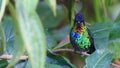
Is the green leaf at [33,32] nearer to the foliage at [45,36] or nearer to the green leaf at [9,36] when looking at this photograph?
the foliage at [45,36]

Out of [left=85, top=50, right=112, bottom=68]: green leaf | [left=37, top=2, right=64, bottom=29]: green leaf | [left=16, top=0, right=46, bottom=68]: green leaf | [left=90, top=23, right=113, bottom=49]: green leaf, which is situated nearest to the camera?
[left=16, top=0, right=46, bottom=68]: green leaf

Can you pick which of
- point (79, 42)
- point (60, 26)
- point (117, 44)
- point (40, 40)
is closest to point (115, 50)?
point (117, 44)

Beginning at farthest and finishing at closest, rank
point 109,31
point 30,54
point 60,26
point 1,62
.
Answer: point 60,26 → point 109,31 → point 1,62 → point 30,54

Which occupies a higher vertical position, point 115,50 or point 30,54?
point 30,54

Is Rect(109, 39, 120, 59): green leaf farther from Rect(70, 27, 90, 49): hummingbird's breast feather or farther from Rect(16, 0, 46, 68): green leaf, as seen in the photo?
Rect(16, 0, 46, 68): green leaf

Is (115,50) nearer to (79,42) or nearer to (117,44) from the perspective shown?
(117,44)

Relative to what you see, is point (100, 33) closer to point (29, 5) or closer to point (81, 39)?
point (81, 39)

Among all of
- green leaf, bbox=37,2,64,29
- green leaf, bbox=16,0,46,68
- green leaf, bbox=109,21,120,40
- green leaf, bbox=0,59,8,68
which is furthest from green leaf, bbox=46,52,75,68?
green leaf, bbox=37,2,64,29

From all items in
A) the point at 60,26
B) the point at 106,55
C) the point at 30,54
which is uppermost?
the point at 30,54
